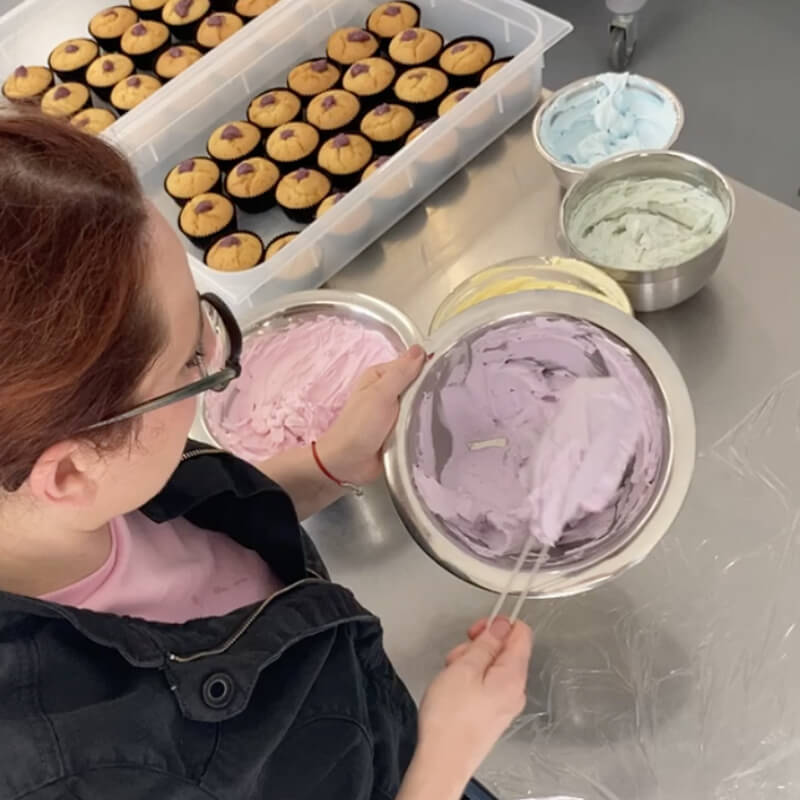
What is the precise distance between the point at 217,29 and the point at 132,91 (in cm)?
16

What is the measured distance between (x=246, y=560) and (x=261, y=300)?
1.23ft

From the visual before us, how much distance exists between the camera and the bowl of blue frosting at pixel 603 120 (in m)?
1.09

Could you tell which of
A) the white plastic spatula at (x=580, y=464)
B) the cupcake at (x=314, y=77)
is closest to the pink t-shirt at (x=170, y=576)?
the white plastic spatula at (x=580, y=464)

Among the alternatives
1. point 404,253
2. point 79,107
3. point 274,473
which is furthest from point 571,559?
point 79,107

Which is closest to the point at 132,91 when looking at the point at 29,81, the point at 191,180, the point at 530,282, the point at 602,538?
the point at 29,81

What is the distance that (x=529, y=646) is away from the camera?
771mm

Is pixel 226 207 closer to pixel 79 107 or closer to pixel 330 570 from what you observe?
pixel 79 107

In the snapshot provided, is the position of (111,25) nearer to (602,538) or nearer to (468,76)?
(468,76)

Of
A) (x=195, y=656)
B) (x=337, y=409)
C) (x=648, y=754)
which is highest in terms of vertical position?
(x=195, y=656)

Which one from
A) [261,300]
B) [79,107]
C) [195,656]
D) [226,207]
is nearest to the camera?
[195,656]

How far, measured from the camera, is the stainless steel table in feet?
2.61

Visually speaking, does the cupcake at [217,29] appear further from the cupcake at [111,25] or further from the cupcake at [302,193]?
the cupcake at [302,193]

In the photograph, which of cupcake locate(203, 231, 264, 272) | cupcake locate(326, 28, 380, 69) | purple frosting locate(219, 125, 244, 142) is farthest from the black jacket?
cupcake locate(326, 28, 380, 69)

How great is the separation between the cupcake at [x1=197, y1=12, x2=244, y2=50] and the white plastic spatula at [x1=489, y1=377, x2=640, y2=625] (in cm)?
97
